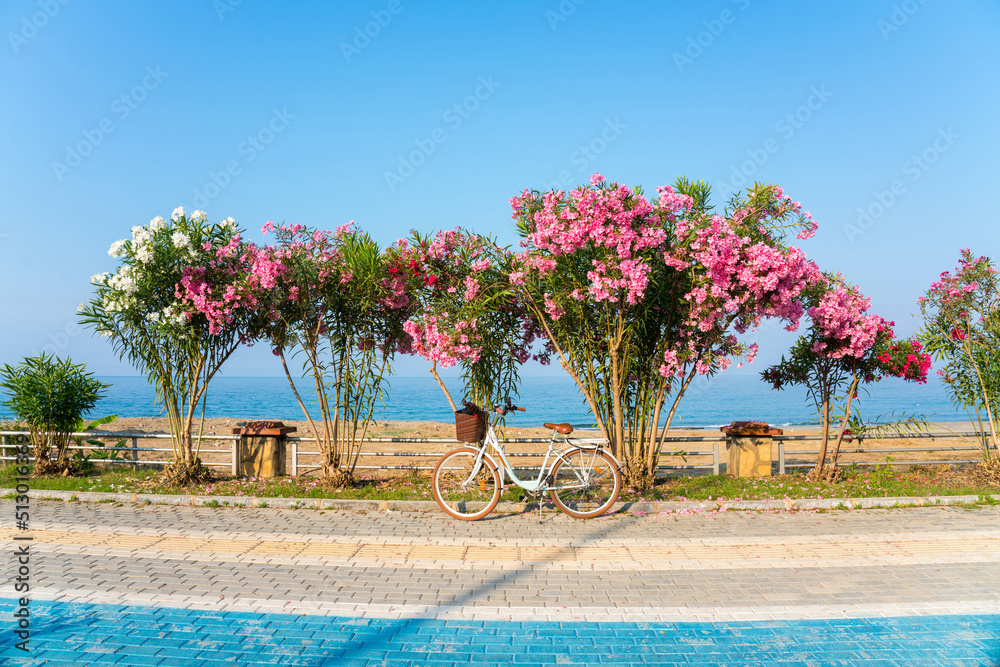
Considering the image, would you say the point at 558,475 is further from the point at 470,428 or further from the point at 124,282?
the point at 124,282

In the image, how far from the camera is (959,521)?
774cm

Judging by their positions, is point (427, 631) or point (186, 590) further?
point (186, 590)

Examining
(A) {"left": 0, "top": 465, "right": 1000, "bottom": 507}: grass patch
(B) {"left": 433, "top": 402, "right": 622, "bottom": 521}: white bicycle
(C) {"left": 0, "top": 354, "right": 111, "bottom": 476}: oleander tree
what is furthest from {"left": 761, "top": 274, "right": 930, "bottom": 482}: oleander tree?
(C) {"left": 0, "top": 354, "right": 111, "bottom": 476}: oleander tree

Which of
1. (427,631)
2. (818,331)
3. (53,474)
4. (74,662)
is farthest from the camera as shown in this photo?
(53,474)

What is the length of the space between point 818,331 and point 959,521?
309cm

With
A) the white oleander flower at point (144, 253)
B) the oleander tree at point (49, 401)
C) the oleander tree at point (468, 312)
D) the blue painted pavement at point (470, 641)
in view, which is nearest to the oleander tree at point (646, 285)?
the oleander tree at point (468, 312)

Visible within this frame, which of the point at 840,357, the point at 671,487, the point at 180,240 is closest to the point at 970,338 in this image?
the point at 840,357

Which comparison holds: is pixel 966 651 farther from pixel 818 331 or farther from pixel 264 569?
pixel 818 331

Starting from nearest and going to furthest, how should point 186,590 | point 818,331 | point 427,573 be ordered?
point 186,590, point 427,573, point 818,331

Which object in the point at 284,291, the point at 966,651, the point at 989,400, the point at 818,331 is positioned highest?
the point at 284,291

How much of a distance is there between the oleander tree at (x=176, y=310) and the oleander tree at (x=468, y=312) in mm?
2665

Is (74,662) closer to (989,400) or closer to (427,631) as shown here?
(427,631)

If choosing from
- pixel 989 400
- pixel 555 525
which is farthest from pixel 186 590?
pixel 989 400

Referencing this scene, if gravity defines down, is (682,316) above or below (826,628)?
above
